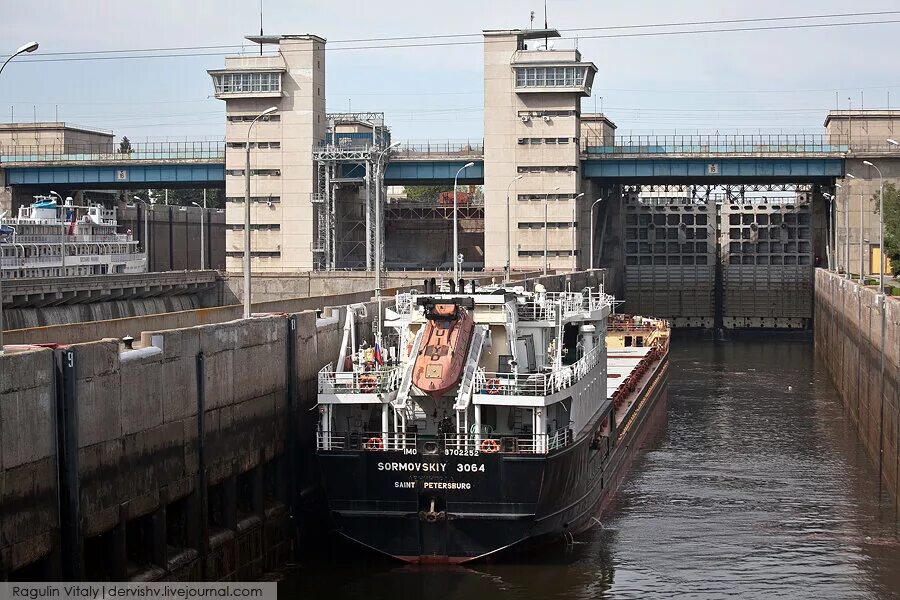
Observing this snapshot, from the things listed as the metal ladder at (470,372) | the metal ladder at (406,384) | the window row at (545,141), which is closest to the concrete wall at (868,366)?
the metal ladder at (470,372)

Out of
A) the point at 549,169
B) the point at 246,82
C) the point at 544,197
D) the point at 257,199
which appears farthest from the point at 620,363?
the point at 246,82

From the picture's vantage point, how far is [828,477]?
4144cm

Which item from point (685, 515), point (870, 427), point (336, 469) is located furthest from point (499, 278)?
point (336, 469)

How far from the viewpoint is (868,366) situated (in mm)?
48969

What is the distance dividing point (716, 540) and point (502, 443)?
6817 millimetres

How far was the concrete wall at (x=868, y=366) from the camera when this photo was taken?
131 ft

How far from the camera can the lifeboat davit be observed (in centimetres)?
2906

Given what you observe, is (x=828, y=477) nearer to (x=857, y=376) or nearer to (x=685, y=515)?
(x=685, y=515)

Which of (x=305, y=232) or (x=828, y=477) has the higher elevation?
(x=305, y=232)

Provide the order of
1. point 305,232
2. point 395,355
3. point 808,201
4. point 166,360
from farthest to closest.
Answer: point 808,201, point 305,232, point 395,355, point 166,360

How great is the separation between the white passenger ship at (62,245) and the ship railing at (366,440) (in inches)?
1573

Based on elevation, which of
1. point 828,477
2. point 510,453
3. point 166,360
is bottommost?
point 828,477

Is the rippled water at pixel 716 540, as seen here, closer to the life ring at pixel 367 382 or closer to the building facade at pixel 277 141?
the life ring at pixel 367 382

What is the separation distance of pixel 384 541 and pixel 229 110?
7213 cm
